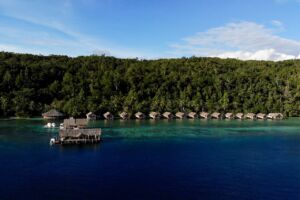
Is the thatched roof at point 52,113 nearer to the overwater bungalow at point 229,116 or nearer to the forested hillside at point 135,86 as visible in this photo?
the forested hillside at point 135,86

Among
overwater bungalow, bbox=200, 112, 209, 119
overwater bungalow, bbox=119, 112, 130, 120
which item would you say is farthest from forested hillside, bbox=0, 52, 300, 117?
overwater bungalow, bbox=119, 112, 130, 120

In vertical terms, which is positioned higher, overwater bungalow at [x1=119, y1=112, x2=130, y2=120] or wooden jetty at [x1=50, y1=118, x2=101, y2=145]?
overwater bungalow at [x1=119, y1=112, x2=130, y2=120]

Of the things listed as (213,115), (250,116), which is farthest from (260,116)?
(213,115)

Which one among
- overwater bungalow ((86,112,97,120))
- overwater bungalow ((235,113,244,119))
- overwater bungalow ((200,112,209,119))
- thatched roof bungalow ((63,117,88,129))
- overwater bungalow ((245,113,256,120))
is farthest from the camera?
overwater bungalow ((245,113,256,120))

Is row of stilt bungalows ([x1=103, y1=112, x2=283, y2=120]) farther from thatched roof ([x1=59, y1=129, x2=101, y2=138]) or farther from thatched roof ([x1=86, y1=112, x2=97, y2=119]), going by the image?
thatched roof ([x1=59, y1=129, x2=101, y2=138])

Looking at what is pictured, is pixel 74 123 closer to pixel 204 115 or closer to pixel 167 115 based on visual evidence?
pixel 167 115

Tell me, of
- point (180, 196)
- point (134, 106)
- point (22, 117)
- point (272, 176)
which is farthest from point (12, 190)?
point (134, 106)

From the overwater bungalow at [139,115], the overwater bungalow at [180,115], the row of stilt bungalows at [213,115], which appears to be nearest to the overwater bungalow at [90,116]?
the overwater bungalow at [139,115]
